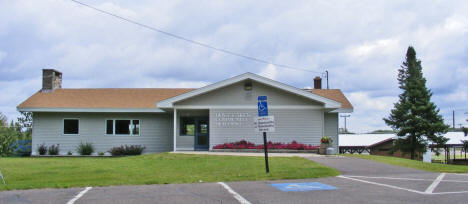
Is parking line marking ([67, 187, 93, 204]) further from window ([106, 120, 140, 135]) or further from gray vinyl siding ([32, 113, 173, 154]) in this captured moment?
window ([106, 120, 140, 135])

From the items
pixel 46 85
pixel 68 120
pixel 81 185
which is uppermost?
pixel 46 85

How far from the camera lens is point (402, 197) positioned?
339 inches

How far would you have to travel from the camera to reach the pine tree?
35.4 m

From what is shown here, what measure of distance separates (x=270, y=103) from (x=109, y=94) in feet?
36.9

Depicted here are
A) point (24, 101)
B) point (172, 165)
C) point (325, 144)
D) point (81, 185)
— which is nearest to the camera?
point (81, 185)

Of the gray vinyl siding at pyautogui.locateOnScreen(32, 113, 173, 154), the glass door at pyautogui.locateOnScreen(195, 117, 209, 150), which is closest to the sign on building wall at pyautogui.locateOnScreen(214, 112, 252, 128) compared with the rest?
the glass door at pyautogui.locateOnScreen(195, 117, 209, 150)

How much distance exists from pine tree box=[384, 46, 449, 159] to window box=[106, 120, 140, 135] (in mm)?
21771

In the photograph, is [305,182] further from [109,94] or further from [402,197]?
[109,94]

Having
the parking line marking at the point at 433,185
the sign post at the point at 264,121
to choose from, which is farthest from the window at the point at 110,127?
the parking line marking at the point at 433,185

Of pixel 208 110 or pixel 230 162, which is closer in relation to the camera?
pixel 230 162

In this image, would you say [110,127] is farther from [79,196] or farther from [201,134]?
[79,196]

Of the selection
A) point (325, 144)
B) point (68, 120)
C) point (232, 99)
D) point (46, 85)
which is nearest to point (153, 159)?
point (232, 99)

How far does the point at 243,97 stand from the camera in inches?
914

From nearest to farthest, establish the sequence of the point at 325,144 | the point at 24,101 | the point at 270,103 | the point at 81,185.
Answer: the point at 81,185 < the point at 325,144 < the point at 270,103 < the point at 24,101
